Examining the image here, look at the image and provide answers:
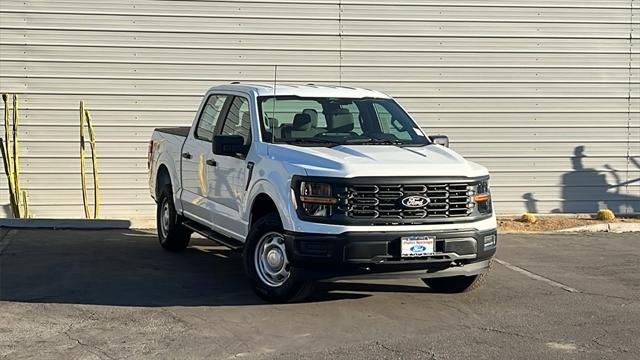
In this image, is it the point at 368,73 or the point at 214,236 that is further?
the point at 368,73

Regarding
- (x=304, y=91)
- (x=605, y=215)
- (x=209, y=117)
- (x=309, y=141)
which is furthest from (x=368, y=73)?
(x=309, y=141)

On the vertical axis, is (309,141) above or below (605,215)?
above

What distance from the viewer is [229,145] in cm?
789

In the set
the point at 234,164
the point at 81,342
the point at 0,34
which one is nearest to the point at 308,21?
the point at 0,34

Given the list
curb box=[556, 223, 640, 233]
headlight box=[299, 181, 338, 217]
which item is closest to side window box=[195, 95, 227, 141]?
headlight box=[299, 181, 338, 217]

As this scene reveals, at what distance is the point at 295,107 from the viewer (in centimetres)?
832

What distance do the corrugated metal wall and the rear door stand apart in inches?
140

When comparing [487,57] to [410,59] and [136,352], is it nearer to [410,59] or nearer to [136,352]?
[410,59]

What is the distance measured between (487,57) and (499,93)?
59 cm

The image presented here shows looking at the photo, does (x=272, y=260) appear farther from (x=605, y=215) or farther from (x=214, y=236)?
(x=605, y=215)

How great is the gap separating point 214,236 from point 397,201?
2.43 meters

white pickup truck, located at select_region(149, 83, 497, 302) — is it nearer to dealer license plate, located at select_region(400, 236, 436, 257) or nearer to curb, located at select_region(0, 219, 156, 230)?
dealer license plate, located at select_region(400, 236, 436, 257)

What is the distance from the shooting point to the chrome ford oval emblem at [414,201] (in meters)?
6.95

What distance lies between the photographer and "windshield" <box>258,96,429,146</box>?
26.2 ft
